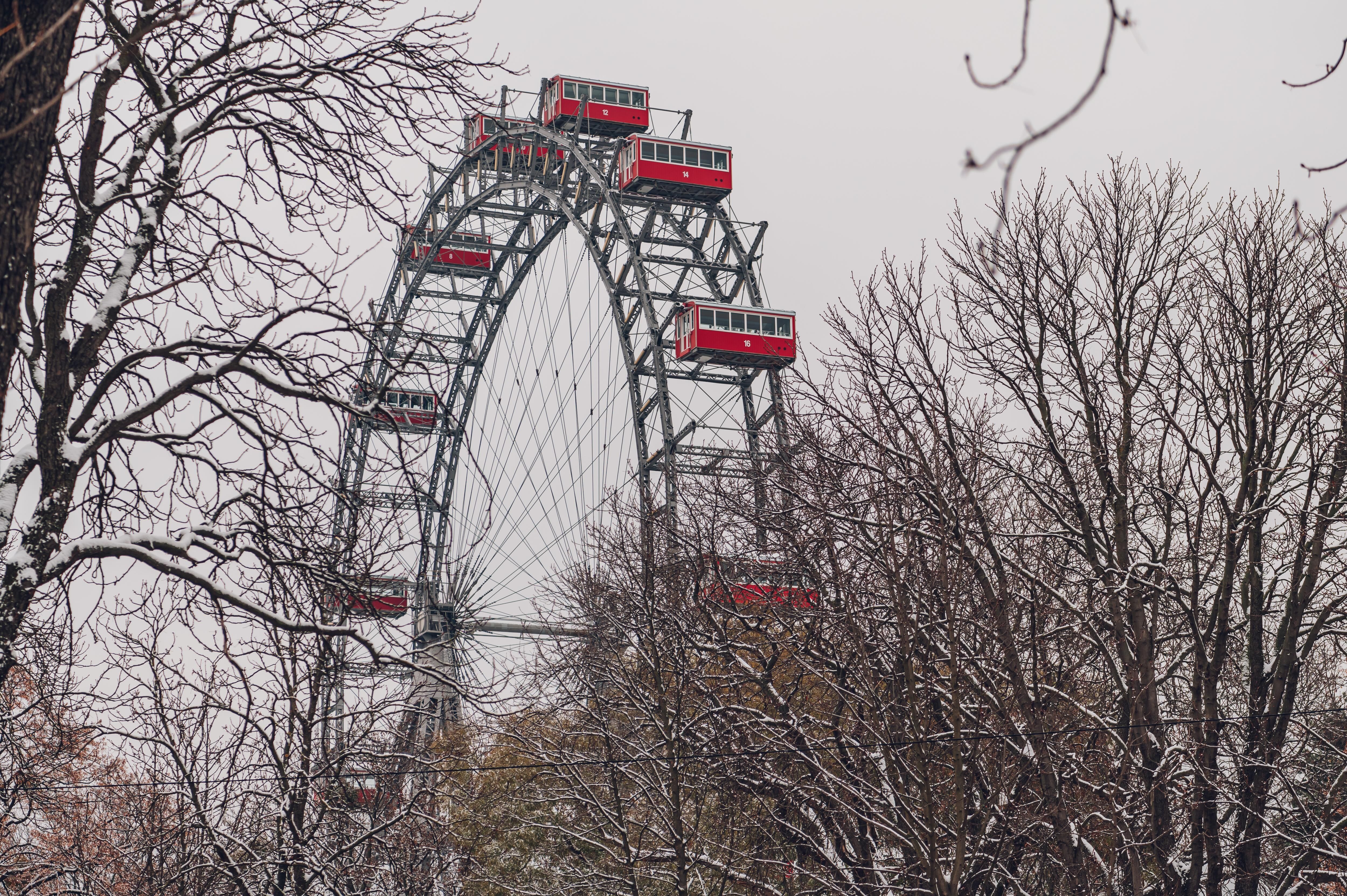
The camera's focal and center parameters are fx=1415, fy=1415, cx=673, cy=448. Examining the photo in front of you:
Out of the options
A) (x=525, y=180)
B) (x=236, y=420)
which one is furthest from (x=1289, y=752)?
(x=525, y=180)

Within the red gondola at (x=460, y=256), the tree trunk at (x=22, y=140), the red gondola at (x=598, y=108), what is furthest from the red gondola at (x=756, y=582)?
the red gondola at (x=460, y=256)

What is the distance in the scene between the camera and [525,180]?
39656 mm

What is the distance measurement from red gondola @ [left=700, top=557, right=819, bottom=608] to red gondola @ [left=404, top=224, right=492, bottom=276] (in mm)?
25124

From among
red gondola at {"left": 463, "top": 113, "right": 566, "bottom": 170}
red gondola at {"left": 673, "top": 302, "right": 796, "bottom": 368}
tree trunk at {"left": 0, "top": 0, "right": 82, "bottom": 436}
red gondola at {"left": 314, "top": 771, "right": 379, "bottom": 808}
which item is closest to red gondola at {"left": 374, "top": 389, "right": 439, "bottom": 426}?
red gondola at {"left": 314, "top": 771, "right": 379, "bottom": 808}

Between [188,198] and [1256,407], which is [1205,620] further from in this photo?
[188,198]

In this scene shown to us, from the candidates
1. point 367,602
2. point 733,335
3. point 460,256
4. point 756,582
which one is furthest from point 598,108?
point 367,602

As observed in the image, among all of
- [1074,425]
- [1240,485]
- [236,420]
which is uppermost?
[1074,425]

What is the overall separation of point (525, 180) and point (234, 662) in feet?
92.6

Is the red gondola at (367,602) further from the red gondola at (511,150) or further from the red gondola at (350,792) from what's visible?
the red gondola at (511,150)

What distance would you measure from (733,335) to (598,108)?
8.41 m

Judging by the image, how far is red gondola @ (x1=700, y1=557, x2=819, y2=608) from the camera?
55.4 ft

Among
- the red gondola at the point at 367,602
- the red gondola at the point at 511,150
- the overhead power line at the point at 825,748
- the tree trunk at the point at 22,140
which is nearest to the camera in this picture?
the tree trunk at the point at 22,140

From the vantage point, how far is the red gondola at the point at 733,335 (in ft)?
107

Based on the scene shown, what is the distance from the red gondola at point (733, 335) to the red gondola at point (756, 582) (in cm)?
1192
